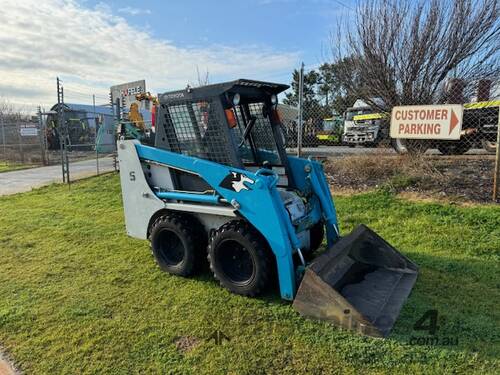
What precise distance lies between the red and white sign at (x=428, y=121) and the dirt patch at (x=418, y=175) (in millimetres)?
767

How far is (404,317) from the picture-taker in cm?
320

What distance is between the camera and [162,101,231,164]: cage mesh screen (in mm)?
3824

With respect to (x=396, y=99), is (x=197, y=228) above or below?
below

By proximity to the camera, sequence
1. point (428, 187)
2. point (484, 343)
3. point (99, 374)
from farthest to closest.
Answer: point (428, 187) < point (484, 343) < point (99, 374)

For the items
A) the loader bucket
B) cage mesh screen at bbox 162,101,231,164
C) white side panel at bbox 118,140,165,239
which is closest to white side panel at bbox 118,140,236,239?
white side panel at bbox 118,140,165,239

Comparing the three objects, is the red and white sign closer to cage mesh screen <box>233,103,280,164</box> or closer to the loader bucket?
the loader bucket

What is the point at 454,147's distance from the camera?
394 inches

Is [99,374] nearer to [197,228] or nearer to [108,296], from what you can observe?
[108,296]

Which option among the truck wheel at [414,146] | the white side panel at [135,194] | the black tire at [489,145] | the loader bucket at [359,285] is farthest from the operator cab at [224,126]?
the black tire at [489,145]

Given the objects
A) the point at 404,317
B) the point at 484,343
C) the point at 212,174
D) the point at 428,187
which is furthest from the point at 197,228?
the point at 428,187

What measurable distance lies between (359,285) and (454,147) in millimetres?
8014

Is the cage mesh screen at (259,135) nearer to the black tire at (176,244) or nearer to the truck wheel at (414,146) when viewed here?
the black tire at (176,244)

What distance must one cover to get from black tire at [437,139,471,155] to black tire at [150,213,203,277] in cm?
745

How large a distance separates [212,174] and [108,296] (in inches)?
64.8
